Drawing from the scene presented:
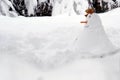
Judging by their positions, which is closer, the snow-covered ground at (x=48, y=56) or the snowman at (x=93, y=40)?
the snow-covered ground at (x=48, y=56)

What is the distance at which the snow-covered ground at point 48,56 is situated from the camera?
3.66 metres

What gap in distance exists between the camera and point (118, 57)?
3.92 meters

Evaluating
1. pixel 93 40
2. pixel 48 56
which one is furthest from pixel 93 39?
pixel 48 56

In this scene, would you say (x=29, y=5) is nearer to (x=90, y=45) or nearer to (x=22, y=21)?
(x=22, y=21)

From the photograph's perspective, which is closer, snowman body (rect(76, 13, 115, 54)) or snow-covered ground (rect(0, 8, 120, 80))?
snow-covered ground (rect(0, 8, 120, 80))

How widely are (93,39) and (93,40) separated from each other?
0.04ft

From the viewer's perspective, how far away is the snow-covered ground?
3.66 m

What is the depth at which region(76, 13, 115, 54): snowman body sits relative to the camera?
383 centimetres

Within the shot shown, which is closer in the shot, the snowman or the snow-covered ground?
the snow-covered ground

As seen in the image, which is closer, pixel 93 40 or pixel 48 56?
pixel 93 40

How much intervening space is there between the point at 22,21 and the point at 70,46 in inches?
44.8

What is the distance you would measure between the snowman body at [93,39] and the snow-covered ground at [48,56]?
9 centimetres

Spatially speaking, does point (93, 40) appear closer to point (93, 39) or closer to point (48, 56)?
point (93, 39)

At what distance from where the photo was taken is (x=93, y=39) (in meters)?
3.82
